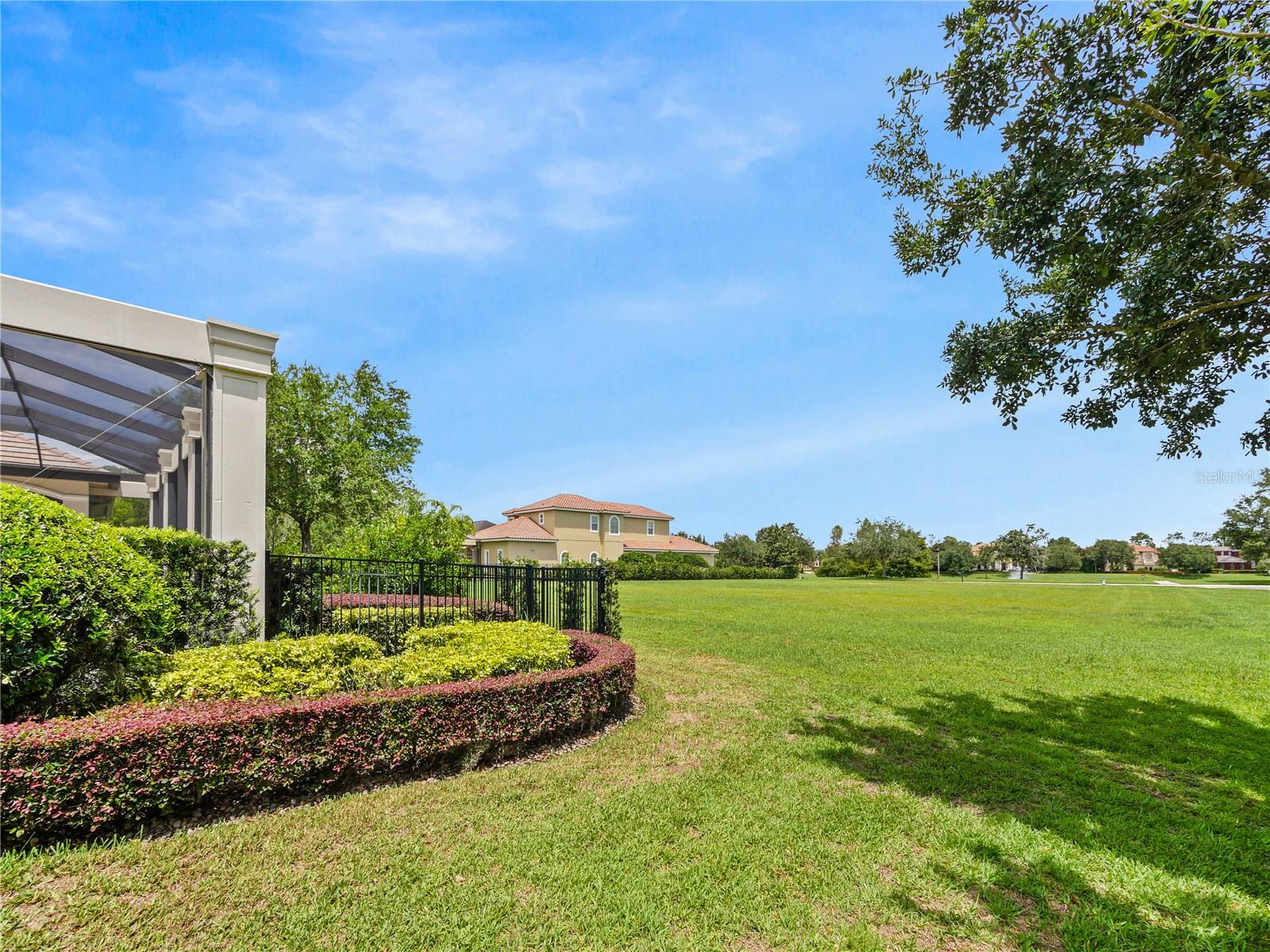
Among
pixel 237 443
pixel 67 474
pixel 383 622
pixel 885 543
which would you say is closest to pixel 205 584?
pixel 237 443

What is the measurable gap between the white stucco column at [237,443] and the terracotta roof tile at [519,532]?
30858 millimetres

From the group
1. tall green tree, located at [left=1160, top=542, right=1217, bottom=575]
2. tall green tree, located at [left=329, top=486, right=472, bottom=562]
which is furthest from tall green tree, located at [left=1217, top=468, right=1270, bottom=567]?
tall green tree, located at [left=329, top=486, right=472, bottom=562]

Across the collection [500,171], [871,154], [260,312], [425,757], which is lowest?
[425,757]

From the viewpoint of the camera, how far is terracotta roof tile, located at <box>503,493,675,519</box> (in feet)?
129

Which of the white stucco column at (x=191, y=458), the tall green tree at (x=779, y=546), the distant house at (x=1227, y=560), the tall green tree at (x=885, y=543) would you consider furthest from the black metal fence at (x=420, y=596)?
the distant house at (x=1227, y=560)

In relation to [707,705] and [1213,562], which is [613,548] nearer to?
[707,705]

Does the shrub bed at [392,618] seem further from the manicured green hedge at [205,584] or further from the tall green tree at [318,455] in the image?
the tall green tree at [318,455]

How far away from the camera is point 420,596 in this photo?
280 inches

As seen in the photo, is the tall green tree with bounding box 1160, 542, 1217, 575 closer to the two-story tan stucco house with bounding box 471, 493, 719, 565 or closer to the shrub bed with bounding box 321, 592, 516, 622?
the two-story tan stucco house with bounding box 471, 493, 719, 565

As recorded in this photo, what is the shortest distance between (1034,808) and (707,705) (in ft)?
11.1

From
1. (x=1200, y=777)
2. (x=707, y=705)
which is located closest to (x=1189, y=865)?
(x=1200, y=777)

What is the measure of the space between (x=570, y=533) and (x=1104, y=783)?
117 ft

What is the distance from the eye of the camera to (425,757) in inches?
178

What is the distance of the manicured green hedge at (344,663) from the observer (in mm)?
4477
